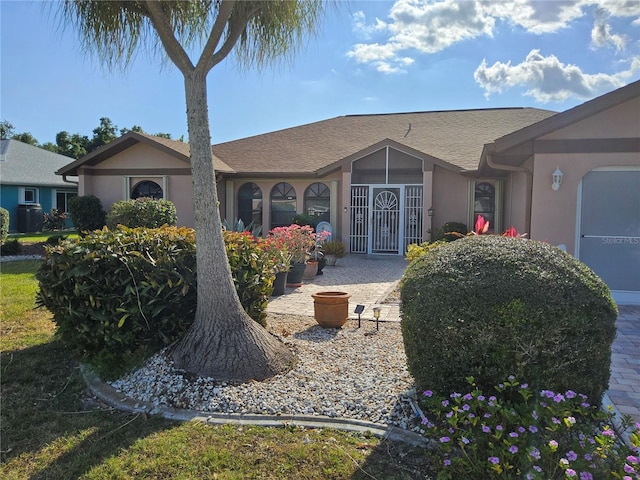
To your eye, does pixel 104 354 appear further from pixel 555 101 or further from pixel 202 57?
pixel 555 101

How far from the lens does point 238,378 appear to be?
159 inches

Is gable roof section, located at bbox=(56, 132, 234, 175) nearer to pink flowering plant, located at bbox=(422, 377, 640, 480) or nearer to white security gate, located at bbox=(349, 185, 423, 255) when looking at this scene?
white security gate, located at bbox=(349, 185, 423, 255)

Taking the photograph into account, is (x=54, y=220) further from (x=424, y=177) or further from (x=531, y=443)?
(x=531, y=443)

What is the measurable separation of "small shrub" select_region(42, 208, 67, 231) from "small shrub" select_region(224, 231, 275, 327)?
75.8ft

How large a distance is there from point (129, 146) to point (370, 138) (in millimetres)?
9474

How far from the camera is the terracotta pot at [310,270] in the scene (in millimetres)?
10516

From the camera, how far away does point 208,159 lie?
4.27 meters

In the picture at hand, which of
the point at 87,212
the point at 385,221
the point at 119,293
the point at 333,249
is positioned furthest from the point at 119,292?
the point at 87,212

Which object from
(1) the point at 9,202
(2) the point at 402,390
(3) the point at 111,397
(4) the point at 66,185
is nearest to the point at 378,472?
(2) the point at 402,390

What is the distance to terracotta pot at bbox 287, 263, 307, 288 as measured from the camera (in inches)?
370

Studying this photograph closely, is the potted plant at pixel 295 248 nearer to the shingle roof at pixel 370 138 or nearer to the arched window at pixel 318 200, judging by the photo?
the shingle roof at pixel 370 138

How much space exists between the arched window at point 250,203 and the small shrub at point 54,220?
13.4 metres

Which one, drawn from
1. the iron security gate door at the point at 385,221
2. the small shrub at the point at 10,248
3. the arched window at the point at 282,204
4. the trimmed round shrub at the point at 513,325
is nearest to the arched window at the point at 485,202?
the iron security gate door at the point at 385,221

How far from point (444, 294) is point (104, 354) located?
3.54 m
